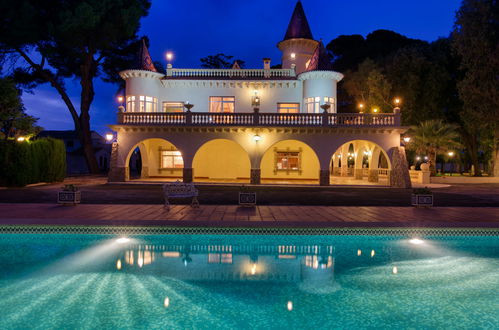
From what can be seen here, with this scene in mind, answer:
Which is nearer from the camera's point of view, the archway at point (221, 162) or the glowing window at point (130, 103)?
the glowing window at point (130, 103)

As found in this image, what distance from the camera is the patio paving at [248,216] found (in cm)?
856

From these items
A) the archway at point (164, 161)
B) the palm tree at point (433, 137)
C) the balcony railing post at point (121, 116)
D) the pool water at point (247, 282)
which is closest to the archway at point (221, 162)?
the archway at point (164, 161)

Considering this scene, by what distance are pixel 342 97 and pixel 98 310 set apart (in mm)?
47778

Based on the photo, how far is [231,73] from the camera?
86.9 feet

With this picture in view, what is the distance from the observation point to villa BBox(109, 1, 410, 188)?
21438mm

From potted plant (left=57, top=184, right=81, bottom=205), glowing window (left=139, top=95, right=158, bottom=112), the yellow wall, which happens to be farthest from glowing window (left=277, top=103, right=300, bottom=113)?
potted plant (left=57, top=184, right=81, bottom=205)

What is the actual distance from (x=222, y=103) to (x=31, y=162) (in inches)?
573

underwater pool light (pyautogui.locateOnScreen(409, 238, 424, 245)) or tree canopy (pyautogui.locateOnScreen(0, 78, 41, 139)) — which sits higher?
tree canopy (pyautogui.locateOnScreen(0, 78, 41, 139))

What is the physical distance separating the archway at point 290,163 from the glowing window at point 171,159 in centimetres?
728

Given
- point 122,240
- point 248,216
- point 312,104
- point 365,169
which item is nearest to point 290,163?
point 312,104

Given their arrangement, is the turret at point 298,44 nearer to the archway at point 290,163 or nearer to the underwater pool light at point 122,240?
the archway at point 290,163

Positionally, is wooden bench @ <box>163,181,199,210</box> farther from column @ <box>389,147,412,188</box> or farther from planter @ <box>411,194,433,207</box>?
column @ <box>389,147,412,188</box>

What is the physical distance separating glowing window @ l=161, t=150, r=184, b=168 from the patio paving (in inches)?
605

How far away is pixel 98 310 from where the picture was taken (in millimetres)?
4867
